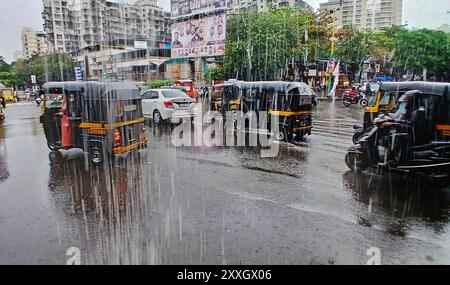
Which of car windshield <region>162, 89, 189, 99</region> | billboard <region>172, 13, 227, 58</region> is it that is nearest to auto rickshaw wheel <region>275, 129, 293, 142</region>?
car windshield <region>162, 89, 189, 99</region>

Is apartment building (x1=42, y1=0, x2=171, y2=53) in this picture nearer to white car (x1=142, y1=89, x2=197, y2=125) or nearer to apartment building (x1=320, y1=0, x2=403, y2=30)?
apartment building (x1=320, y1=0, x2=403, y2=30)

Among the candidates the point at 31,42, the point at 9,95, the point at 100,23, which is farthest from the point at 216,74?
the point at 31,42

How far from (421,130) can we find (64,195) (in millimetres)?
6459

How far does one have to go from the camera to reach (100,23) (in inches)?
2603

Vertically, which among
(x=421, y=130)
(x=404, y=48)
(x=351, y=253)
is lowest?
(x=351, y=253)

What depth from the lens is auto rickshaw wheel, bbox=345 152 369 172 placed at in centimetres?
699

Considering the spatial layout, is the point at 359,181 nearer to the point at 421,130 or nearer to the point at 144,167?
the point at 421,130

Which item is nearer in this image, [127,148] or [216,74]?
[127,148]

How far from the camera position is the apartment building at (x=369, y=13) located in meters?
43.1

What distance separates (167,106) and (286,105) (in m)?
5.07

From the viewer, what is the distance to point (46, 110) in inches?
318

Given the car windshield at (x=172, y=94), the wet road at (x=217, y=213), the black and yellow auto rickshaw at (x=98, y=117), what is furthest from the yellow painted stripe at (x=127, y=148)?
the car windshield at (x=172, y=94)

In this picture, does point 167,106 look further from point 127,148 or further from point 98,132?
point 98,132

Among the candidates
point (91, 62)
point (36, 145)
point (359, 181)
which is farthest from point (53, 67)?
point (359, 181)
